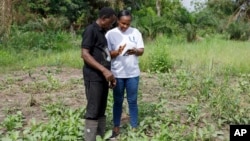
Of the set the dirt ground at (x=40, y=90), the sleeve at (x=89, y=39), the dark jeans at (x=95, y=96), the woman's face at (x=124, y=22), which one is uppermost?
the woman's face at (x=124, y=22)

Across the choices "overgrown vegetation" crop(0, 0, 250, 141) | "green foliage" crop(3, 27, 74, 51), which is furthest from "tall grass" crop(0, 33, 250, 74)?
"green foliage" crop(3, 27, 74, 51)

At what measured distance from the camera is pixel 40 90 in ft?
21.9

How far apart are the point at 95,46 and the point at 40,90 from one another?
11.0 feet

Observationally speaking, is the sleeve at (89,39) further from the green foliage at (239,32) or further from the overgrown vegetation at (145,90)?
the green foliage at (239,32)

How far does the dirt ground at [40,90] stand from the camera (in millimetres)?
5415

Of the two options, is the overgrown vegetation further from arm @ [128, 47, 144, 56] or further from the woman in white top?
arm @ [128, 47, 144, 56]

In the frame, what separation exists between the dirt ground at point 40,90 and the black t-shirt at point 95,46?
1556 millimetres

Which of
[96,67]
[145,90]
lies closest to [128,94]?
[96,67]

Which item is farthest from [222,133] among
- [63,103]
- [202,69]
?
[202,69]

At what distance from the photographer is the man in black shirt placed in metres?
3.53

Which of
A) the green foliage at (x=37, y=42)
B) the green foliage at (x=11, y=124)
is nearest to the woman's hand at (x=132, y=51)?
the green foliage at (x=11, y=124)

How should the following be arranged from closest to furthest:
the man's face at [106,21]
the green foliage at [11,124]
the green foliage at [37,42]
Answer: the man's face at [106,21] < the green foliage at [11,124] < the green foliage at [37,42]

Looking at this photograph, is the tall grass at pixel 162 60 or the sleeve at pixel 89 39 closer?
the sleeve at pixel 89 39

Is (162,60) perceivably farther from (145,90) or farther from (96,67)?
(96,67)
